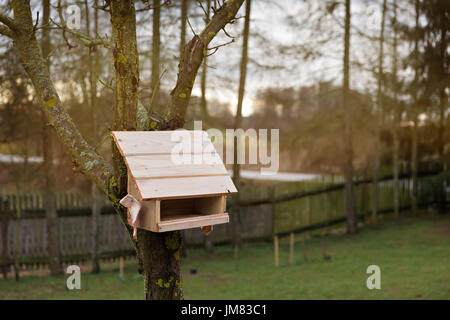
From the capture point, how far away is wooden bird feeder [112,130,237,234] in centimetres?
306

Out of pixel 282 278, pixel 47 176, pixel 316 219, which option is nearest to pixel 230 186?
pixel 282 278

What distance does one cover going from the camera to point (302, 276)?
7.89m

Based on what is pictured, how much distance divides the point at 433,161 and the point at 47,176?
1249cm

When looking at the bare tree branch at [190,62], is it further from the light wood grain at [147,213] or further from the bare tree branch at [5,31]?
the bare tree branch at [5,31]

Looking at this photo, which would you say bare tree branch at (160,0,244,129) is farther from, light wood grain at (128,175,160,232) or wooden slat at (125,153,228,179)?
light wood grain at (128,175,160,232)

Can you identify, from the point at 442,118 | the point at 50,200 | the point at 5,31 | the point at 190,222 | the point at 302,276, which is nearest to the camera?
the point at 190,222

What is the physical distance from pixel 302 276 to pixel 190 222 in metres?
5.23

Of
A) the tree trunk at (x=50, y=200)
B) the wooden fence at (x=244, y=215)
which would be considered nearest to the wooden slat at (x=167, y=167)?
the tree trunk at (x=50, y=200)

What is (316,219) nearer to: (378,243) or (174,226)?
(378,243)

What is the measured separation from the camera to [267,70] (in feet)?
33.7

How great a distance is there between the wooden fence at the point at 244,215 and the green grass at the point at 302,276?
0.57 m

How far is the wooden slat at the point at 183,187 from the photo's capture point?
3021 mm

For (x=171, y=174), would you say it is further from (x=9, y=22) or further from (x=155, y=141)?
(x=9, y=22)

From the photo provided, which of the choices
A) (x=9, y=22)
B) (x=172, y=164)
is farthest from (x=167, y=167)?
(x=9, y=22)
